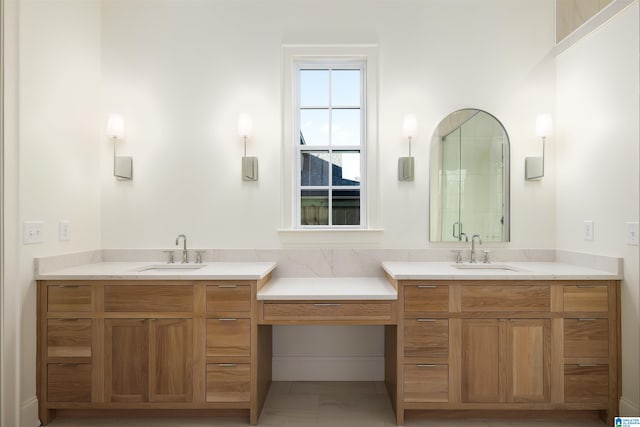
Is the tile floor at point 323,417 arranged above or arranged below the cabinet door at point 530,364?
below

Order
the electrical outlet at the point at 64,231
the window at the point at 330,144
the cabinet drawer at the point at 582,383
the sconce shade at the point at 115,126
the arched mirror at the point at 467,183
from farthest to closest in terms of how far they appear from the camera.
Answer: the window at the point at 330,144 < the arched mirror at the point at 467,183 < the sconce shade at the point at 115,126 < the electrical outlet at the point at 64,231 < the cabinet drawer at the point at 582,383

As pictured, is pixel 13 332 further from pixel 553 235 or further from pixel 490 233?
pixel 553 235

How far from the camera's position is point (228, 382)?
8.36 feet

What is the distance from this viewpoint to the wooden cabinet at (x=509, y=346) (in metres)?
2.54

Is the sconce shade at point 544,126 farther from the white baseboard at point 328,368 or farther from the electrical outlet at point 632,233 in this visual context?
the white baseboard at point 328,368

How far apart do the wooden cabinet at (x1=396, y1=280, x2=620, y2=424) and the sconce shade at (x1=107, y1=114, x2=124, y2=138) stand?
2398 millimetres

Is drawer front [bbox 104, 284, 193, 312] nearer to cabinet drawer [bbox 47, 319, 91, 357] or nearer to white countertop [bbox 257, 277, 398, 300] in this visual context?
cabinet drawer [bbox 47, 319, 91, 357]

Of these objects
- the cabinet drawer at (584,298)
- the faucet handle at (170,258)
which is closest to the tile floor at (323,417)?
the cabinet drawer at (584,298)

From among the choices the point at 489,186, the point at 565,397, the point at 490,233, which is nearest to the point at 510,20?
the point at 489,186

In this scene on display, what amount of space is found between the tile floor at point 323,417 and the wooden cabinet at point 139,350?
0.43 feet

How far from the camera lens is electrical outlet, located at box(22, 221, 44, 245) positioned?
2455mm

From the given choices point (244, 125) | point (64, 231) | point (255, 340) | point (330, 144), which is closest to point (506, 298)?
point (255, 340)

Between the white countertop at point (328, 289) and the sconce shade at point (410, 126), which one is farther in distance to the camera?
the sconce shade at point (410, 126)

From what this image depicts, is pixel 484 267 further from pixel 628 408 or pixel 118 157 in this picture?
pixel 118 157
